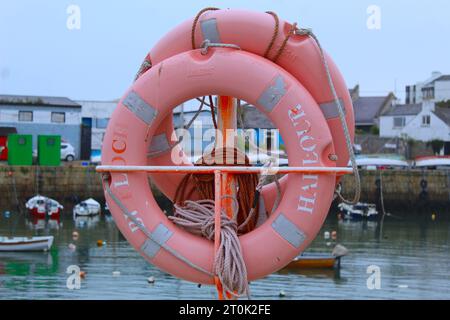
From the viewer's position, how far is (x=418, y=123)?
49406 millimetres

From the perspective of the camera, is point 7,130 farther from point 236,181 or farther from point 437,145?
point 236,181

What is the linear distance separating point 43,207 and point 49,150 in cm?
383

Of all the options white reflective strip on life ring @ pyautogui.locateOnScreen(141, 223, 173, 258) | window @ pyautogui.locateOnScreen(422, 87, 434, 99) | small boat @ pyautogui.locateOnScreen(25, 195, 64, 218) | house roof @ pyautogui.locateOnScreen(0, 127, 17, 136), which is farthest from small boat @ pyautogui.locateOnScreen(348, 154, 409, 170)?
white reflective strip on life ring @ pyautogui.locateOnScreen(141, 223, 173, 258)

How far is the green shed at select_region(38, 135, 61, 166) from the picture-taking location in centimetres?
3734

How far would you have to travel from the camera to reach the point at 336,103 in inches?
181

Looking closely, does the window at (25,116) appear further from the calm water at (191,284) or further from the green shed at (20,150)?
the calm water at (191,284)

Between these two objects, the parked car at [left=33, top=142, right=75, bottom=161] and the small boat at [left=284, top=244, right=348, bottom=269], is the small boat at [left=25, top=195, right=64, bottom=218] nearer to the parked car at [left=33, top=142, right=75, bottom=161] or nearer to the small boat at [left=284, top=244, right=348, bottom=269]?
the parked car at [left=33, top=142, right=75, bottom=161]

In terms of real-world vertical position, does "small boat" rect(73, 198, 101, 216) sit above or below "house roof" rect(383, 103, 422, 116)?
below

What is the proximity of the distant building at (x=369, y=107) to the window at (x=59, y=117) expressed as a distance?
68.2 feet

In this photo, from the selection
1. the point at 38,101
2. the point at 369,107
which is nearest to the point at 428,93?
the point at 369,107

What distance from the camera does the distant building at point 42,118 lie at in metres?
42.7

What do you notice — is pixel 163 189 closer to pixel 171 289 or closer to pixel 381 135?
pixel 171 289

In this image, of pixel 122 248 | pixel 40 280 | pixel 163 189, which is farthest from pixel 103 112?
pixel 163 189

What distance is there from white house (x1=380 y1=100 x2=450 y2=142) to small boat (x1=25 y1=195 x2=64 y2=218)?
22.7 m
